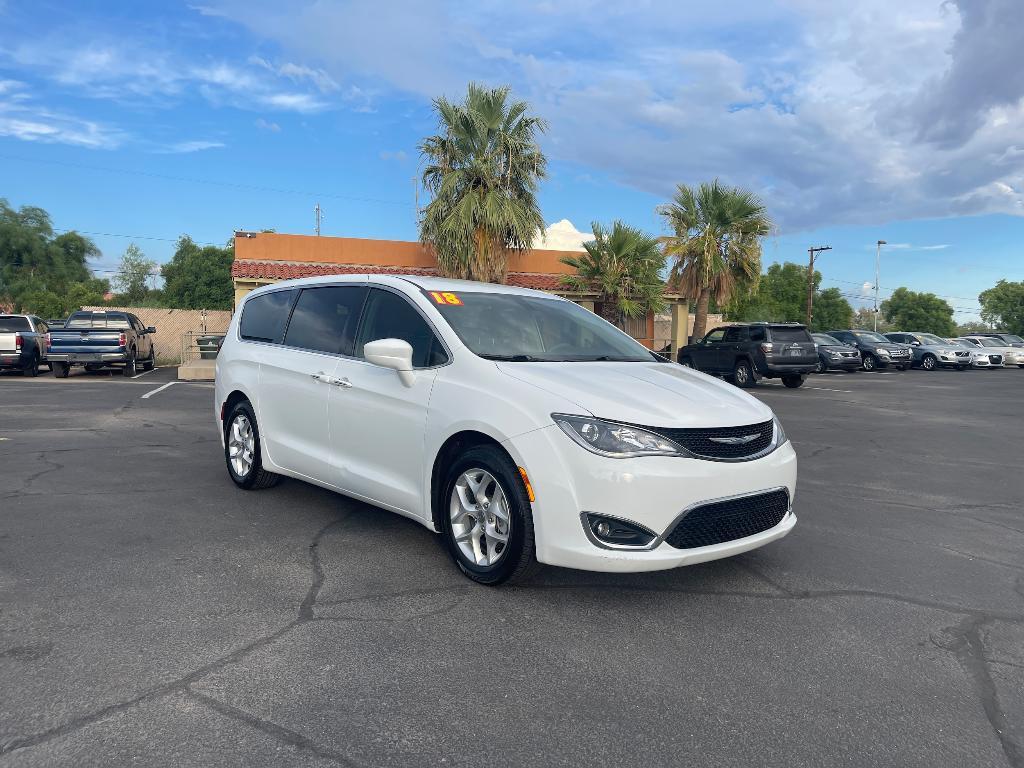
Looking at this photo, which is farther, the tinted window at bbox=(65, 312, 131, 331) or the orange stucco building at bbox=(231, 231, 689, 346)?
the orange stucco building at bbox=(231, 231, 689, 346)

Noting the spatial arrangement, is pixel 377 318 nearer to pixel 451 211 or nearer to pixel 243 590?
pixel 243 590

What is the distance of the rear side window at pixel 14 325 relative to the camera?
19.6 m

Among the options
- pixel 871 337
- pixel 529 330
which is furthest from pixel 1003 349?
pixel 529 330

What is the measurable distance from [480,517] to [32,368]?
789 inches

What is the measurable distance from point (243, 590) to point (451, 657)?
54.4 inches

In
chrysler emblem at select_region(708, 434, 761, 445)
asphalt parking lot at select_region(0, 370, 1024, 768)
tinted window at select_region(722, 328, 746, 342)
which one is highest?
tinted window at select_region(722, 328, 746, 342)

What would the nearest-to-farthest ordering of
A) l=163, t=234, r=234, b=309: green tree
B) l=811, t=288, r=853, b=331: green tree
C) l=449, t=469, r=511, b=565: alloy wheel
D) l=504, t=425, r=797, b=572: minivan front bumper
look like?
1. l=504, t=425, r=797, b=572: minivan front bumper
2. l=449, t=469, r=511, b=565: alloy wheel
3. l=163, t=234, r=234, b=309: green tree
4. l=811, t=288, r=853, b=331: green tree

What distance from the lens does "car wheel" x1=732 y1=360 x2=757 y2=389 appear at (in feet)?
64.5

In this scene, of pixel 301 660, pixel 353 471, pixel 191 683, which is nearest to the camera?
pixel 191 683

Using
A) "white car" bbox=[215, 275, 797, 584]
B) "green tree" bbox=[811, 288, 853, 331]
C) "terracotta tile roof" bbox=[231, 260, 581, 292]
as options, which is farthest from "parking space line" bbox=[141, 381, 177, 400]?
"green tree" bbox=[811, 288, 853, 331]

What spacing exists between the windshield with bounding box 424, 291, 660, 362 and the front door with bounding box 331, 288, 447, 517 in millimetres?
228

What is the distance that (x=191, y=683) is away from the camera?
3010mm

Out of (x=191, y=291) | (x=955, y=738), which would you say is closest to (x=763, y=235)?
(x=955, y=738)

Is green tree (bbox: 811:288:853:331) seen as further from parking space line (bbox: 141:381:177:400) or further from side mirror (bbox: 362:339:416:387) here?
side mirror (bbox: 362:339:416:387)
